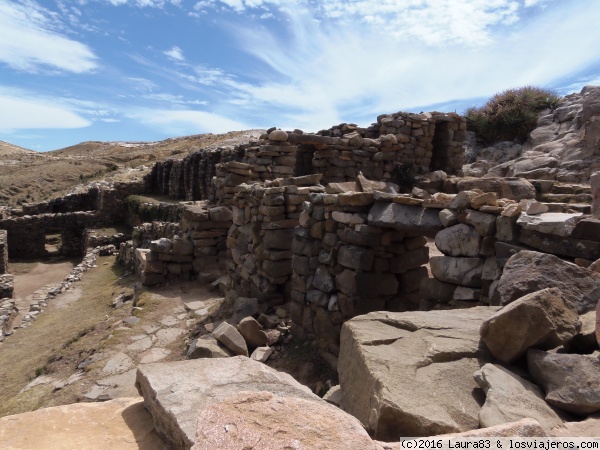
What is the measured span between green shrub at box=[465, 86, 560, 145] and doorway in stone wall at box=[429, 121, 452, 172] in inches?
250

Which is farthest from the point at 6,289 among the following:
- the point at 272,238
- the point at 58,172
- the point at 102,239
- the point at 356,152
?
the point at 58,172

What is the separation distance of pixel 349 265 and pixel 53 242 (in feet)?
91.6

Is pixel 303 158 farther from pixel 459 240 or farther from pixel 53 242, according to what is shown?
pixel 53 242

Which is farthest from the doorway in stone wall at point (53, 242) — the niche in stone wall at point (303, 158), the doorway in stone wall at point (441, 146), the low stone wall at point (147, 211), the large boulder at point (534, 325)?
the large boulder at point (534, 325)

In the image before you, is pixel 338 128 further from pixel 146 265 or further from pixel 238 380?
pixel 238 380

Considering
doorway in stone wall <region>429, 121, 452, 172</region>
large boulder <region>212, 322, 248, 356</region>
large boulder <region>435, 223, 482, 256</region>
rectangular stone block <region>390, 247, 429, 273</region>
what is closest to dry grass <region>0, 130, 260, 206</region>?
doorway in stone wall <region>429, 121, 452, 172</region>

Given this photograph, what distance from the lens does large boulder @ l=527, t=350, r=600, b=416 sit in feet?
6.73

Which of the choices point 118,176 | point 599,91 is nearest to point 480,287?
point 599,91

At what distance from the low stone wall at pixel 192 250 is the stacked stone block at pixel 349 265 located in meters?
5.24

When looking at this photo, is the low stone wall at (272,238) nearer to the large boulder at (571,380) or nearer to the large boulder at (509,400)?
the large boulder at (509,400)

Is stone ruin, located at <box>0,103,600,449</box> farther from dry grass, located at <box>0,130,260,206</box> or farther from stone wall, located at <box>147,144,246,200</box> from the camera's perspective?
dry grass, located at <box>0,130,260,206</box>

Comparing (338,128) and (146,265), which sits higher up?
(338,128)

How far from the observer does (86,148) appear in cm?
6531

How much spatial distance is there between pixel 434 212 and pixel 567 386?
8.96 feet
